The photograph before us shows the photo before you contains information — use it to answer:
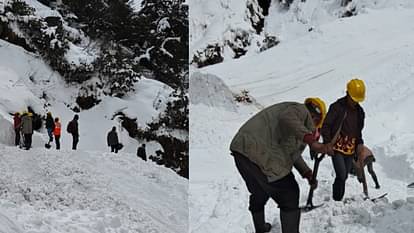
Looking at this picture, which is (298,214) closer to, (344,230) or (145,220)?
(344,230)

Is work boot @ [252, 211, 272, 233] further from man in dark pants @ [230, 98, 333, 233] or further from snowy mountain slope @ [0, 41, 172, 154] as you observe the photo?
snowy mountain slope @ [0, 41, 172, 154]

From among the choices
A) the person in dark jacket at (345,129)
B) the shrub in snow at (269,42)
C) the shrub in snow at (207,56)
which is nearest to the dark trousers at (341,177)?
the person in dark jacket at (345,129)

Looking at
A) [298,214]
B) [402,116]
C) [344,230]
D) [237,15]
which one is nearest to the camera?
[298,214]

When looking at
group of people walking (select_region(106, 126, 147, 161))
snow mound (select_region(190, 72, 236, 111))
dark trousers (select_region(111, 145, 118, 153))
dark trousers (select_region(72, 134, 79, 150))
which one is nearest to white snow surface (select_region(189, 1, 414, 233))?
snow mound (select_region(190, 72, 236, 111))

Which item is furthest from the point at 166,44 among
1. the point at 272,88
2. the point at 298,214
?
the point at 298,214

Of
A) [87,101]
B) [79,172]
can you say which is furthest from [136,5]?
[79,172]

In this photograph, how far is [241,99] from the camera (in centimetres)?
228

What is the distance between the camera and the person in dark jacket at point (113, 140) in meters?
2.15

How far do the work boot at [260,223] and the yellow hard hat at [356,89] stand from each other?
20.3 inches

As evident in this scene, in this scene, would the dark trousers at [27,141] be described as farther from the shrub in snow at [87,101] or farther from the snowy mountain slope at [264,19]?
the snowy mountain slope at [264,19]

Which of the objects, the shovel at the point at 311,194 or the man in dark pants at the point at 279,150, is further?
the shovel at the point at 311,194

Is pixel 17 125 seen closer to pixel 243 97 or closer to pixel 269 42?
pixel 243 97

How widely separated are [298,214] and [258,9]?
0.86 m

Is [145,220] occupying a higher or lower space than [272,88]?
lower
